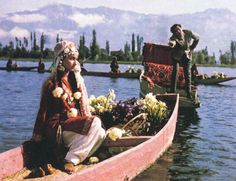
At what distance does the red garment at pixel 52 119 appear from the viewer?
6746mm

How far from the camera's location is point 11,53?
390 feet

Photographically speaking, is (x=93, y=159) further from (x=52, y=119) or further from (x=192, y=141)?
(x=192, y=141)

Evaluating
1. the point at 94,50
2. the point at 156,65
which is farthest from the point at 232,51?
the point at 156,65

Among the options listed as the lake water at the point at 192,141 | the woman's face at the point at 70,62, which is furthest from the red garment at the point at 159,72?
the woman's face at the point at 70,62

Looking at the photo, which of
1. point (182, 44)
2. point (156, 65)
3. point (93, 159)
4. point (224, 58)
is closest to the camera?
point (93, 159)

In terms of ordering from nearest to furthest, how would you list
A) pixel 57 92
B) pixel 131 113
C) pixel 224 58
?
1. pixel 57 92
2. pixel 131 113
3. pixel 224 58

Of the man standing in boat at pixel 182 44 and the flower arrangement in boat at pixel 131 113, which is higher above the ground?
the man standing in boat at pixel 182 44

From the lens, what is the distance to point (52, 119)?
22.5 feet

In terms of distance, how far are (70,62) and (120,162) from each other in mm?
1536

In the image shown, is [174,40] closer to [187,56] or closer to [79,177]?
[187,56]

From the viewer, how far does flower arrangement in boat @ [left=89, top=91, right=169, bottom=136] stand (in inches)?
384

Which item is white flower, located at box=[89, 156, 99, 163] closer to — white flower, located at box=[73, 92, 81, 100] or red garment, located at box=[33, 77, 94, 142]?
red garment, located at box=[33, 77, 94, 142]

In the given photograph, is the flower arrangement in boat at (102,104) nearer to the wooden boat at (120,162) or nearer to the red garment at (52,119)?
the wooden boat at (120,162)

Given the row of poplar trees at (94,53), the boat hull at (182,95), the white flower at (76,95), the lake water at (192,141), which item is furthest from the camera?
the row of poplar trees at (94,53)
